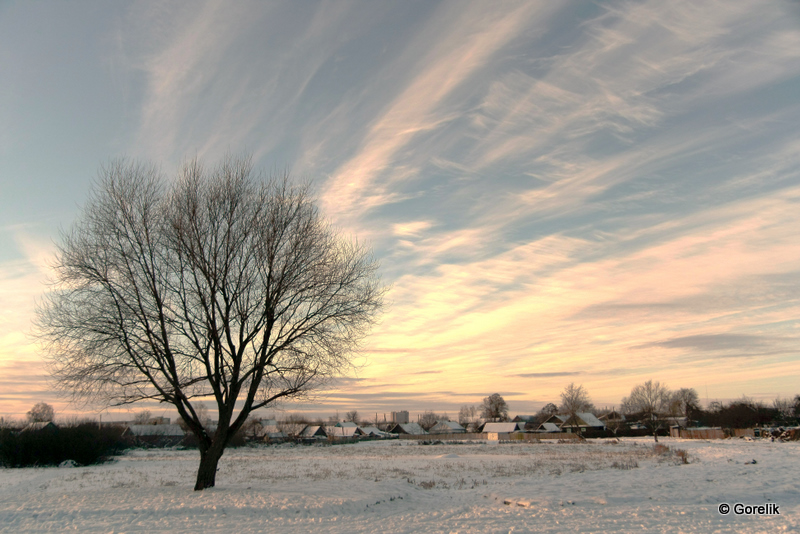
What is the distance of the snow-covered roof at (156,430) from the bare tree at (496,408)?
298 ft

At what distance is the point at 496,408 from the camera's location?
144 meters

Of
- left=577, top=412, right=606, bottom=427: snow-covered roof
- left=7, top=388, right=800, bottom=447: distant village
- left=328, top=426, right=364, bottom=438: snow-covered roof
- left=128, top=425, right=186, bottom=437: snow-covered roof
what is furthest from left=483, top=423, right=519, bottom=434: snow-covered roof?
left=128, top=425, right=186, bottom=437: snow-covered roof

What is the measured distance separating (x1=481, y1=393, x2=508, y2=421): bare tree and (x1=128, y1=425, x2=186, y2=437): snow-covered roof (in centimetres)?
9098

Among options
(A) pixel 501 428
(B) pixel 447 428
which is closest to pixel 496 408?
(B) pixel 447 428

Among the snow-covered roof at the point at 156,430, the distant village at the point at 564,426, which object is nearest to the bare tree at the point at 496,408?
the distant village at the point at 564,426

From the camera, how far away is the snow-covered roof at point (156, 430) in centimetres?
7650

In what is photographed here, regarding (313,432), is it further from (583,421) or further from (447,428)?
(583,421)

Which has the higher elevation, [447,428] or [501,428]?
[501,428]

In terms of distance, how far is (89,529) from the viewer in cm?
1090

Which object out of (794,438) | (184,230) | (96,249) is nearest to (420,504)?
(184,230)

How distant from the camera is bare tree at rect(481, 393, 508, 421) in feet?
468

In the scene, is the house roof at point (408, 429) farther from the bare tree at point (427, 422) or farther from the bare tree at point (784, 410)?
the bare tree at point (784, 410)

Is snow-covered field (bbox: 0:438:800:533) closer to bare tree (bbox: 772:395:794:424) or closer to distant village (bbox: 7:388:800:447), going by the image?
distant village (bbox: 7:388:800:447)

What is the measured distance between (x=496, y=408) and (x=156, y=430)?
96.1 metres
